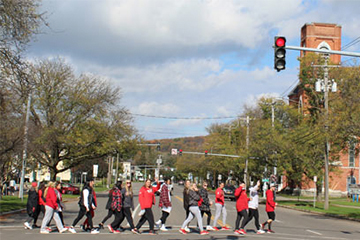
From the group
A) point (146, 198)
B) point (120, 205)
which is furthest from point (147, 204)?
point (120, 205)

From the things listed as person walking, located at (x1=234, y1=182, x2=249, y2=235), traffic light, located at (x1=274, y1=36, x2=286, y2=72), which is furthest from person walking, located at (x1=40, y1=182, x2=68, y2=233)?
traffic light, located at (x1=274, y1=36, x2=286, y2=72)

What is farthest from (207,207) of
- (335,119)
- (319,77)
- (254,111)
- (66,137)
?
(254,111)

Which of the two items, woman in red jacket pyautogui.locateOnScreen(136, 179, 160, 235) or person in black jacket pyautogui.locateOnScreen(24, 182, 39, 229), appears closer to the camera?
woman in red jacket pyautogui.locateOnScreen(136, 179, 160, 235)

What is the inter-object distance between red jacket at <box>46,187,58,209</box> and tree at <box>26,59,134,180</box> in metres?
22.6

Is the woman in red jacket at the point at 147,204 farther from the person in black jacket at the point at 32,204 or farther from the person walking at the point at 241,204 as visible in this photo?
the person in black jacket at the point at 32,204

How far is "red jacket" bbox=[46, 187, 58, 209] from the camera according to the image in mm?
14734

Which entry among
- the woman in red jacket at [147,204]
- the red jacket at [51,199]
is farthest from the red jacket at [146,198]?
the red jacket at [51,199]

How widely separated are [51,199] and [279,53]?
8480 millimetres

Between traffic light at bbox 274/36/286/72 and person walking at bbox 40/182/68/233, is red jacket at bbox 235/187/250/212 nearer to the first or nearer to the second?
traffic light at bbox 274/36/286/72

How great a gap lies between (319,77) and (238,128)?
29724 mm

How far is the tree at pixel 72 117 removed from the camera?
1497 inches

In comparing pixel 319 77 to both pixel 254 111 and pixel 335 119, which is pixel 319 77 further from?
pixel 254 111

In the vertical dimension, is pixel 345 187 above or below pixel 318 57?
below

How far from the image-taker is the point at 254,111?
3002 inches
